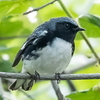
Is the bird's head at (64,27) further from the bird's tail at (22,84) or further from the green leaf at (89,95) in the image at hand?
the green leaf at (89,95)

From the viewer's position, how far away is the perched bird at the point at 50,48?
2.23 m

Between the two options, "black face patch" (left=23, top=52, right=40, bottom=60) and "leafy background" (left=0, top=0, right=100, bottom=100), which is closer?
"leafy background" (left=0, top=0, right=100, bottom=100)

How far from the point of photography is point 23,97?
10.9 feet

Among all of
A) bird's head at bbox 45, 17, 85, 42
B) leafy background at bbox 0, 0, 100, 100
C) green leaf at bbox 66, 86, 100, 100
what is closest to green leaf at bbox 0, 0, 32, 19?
leafy background at bbox 0, 0, 100, 100

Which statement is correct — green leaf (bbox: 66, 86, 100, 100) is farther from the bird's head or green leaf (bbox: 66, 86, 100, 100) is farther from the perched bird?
the bird's head

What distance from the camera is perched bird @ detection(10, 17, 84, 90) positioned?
2.23m

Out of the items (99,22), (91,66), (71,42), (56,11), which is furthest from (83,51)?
(99,22)

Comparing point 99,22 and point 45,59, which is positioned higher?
point 99,22

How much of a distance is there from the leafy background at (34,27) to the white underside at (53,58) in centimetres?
12

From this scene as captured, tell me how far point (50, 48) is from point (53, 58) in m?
0.08

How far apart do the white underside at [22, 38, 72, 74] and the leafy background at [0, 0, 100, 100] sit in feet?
0.38

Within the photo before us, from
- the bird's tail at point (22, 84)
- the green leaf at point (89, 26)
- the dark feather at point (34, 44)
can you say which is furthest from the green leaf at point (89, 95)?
the bird's tail at point (22, 84)

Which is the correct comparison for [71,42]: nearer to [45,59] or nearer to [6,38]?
[45,59]

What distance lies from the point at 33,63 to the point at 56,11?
597 millimetres
